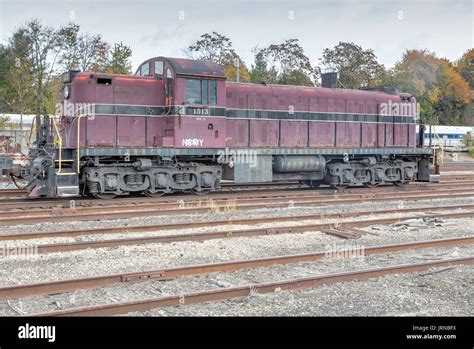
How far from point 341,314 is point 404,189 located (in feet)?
50.3

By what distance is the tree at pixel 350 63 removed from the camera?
5156 cm

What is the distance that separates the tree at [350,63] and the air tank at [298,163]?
1331 inches

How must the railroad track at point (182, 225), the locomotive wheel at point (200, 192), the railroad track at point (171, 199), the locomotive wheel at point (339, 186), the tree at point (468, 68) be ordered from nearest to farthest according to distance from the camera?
the railroad track at point (182, 225) → the railroad track at point (171, 199) → the locomotive wheel at point (200, 192) → the locomotive wheel at point (339, 186) → the tree at point (468, 68)

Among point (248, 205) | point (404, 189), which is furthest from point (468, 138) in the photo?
point (248, 205)

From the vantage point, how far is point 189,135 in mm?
16406

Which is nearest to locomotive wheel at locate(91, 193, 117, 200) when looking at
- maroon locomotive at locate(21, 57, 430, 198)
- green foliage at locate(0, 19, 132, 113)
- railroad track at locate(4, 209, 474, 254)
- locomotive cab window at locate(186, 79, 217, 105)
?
maroon locomotive at locate(21, 57, 430, 198)

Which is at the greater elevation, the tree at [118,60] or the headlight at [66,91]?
the tree at [118,60]

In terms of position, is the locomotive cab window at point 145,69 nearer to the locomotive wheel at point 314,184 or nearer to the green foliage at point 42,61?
the locomotive wheel at point 314,184

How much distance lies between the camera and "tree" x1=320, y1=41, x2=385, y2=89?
5156 cm

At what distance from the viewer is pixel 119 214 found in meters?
13.1

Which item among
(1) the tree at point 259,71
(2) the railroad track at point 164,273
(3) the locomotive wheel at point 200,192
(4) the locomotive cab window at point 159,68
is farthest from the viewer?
(1) the tree at point 259,71

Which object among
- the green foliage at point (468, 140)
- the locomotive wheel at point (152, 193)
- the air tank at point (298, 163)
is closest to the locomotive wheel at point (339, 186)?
the air tank at point (298, 163)

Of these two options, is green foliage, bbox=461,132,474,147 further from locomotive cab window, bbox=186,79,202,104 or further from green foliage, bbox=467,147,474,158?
locomotive cab window, bbox=186,79,202,104
